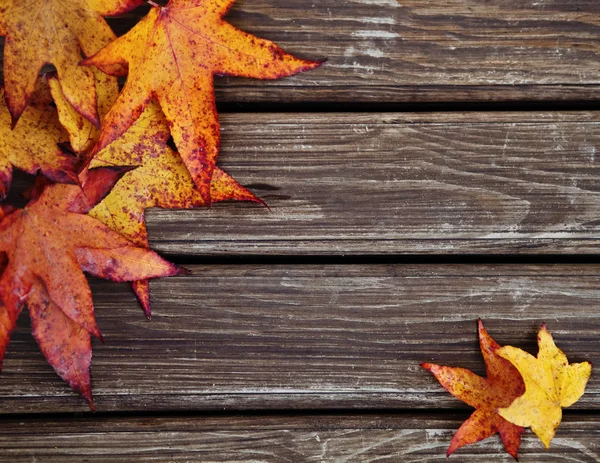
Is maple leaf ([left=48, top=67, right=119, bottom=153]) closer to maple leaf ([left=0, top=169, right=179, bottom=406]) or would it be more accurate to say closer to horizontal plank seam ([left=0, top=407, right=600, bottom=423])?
maple leaf ([left=0, top=169, right=179, bottom=406])

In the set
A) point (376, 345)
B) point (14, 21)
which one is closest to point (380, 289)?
point (376, 345)

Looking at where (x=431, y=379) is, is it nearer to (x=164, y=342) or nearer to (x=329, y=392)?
(x=329, y=392)

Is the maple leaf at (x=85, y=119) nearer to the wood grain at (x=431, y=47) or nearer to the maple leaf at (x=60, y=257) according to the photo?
the maple leaf at (x=60, y=257)

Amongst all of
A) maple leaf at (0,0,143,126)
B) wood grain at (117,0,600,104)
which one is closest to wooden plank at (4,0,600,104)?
wood grain at (117,0,600,104)

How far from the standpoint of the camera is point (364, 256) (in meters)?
0.97

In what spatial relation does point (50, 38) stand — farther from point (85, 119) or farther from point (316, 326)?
point (316, 326)

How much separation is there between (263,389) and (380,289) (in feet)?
0.92

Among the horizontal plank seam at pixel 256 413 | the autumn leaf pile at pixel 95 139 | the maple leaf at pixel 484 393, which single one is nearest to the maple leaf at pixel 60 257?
the autumn leaf pile at pixel 95 139

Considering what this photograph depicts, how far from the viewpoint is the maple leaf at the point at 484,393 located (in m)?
Result: 0.92

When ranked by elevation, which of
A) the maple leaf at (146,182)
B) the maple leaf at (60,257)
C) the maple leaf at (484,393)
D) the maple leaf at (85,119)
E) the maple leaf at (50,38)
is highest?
the maple leaf at (50,38)

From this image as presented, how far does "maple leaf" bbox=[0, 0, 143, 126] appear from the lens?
0.77m

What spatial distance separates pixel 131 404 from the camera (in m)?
0.97

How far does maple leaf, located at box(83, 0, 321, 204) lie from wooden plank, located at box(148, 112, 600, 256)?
0.12 metres

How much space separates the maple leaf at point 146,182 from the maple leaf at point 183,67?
0.06 meters
